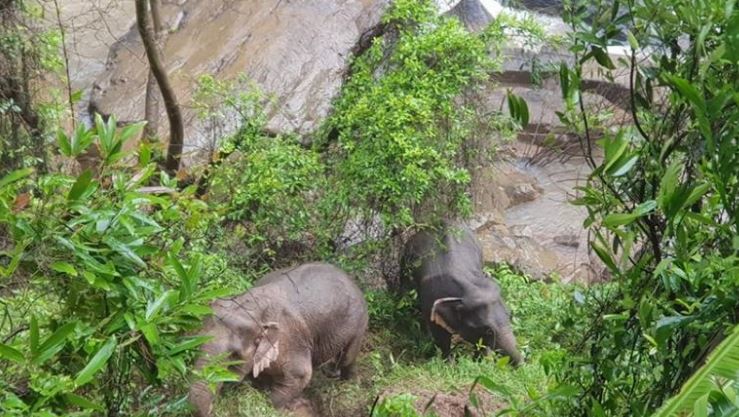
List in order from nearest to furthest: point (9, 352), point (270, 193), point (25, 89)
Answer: point (9, 352)
point (25, 89)
point (270, 193)

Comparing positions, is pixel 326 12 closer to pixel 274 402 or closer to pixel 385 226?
pixel 385 226

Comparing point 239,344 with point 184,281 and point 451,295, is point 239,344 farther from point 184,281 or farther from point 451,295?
point 184,281

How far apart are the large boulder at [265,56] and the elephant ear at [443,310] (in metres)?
2.03

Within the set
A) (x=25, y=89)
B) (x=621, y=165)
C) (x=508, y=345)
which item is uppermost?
(x=25, y=89)

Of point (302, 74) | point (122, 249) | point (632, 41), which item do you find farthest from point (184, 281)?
point (302, 74)

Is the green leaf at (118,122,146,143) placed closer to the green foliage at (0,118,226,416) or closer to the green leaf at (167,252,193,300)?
the green foliage at (0,118,226,416)

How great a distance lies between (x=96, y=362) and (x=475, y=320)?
5.49 meters

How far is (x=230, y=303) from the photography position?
6258mm

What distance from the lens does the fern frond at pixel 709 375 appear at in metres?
1.88

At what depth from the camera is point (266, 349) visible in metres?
6.40

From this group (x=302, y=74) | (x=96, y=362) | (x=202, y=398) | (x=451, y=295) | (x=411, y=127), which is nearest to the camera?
(x=96, y=362)

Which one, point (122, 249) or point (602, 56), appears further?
point (122, 249)

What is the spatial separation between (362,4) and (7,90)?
455 cm

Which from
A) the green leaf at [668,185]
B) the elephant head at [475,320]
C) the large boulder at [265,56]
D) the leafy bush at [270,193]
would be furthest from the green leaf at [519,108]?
the large boulder at [265,56]
